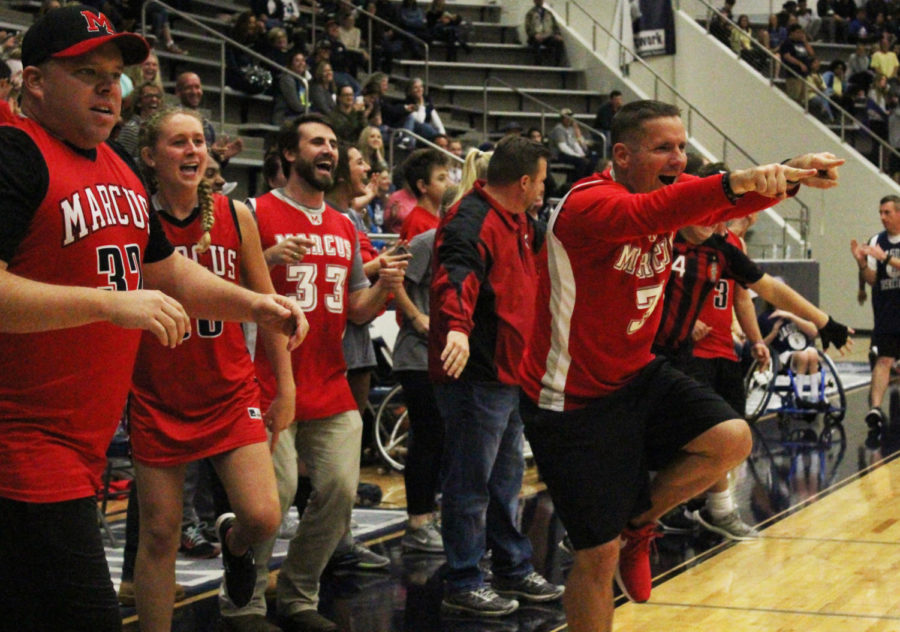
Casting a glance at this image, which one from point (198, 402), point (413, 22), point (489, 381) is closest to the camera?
point (198, 402)

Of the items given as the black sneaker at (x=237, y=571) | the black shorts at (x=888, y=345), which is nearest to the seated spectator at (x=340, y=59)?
the black shorts at (x=888, y=345)

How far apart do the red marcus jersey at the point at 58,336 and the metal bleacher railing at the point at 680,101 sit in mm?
16926

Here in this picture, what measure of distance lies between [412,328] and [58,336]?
143 inches

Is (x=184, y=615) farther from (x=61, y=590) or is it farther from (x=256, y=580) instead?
(x=61, y=590)

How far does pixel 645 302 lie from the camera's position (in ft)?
13.8

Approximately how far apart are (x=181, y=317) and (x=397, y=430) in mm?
5993

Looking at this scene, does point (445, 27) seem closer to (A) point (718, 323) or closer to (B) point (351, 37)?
(B) point (351, 37)

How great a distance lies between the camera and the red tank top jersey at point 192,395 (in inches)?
166

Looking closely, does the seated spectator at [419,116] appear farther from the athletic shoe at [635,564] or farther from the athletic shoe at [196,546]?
the athletic shoe at [635,564]

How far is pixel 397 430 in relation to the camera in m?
8.70

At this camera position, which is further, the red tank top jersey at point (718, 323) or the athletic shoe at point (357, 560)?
the red tank top jersey at point (718, 323)

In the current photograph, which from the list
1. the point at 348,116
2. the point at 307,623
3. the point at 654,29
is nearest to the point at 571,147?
the point at 654,29

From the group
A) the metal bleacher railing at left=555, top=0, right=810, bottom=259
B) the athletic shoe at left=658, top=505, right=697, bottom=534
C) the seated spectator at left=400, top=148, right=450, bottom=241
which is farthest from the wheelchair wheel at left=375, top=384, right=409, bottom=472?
the metal bleacher railing at left=555, top=0, right=810, bottom=259

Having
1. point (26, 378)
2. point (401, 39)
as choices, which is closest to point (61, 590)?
point (26, 378)
